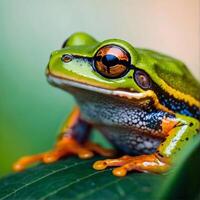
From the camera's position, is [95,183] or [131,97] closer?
[95,183]

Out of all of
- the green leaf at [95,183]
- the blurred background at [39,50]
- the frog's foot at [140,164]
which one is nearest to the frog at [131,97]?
the frog's foot at [140,164]

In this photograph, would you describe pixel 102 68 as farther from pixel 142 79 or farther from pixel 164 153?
pixel 164 153

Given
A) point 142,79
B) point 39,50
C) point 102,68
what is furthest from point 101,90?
point 39,50

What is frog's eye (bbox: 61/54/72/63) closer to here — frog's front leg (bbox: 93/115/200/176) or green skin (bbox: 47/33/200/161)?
green skin (bbox: 47/33/200/161)

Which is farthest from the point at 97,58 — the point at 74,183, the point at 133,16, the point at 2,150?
the point at 133,16

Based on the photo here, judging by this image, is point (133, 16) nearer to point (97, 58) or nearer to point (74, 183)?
point (97, 58)
